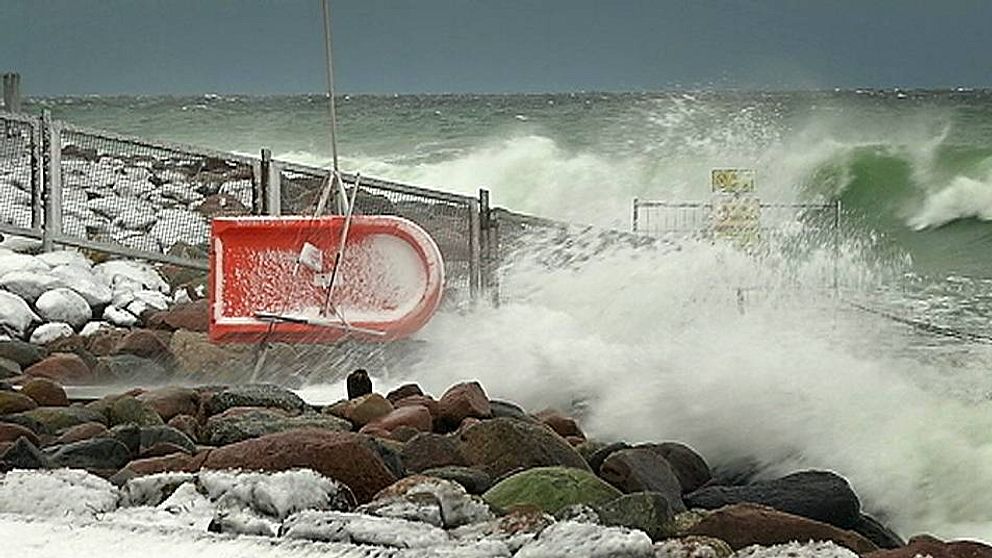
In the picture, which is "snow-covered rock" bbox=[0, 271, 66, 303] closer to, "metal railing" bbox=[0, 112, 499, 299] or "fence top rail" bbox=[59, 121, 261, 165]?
"metal railing" bbox=[0, 112, 499, 299]

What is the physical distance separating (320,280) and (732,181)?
37.1 feet

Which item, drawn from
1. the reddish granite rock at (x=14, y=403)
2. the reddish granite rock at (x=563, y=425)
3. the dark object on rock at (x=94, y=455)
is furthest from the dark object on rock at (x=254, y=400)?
the dark object on rock at (x=94, y=455)

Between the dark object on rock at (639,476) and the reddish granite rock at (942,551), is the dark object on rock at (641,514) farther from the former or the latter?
the dark object on rock at (639,476)

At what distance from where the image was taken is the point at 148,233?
7531 mm

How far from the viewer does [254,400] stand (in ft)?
12.8

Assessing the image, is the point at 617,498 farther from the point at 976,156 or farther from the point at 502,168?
the point at 502,168

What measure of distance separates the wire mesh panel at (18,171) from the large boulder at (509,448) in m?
4.36

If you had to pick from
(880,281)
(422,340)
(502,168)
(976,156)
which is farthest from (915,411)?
(502,168)

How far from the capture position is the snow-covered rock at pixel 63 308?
6129 millimetres

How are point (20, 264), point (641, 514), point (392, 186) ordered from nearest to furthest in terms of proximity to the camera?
1. point (641, 514)
2. point (20, 264)
3. point (392, 186)

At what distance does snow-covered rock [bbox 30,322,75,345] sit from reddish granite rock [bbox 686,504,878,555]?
3.70 metres

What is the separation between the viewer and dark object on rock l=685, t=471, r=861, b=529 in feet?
9.70

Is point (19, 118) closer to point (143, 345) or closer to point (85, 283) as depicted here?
point (85, 283)

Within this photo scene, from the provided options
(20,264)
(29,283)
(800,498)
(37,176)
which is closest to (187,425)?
Answer: (800,498)
